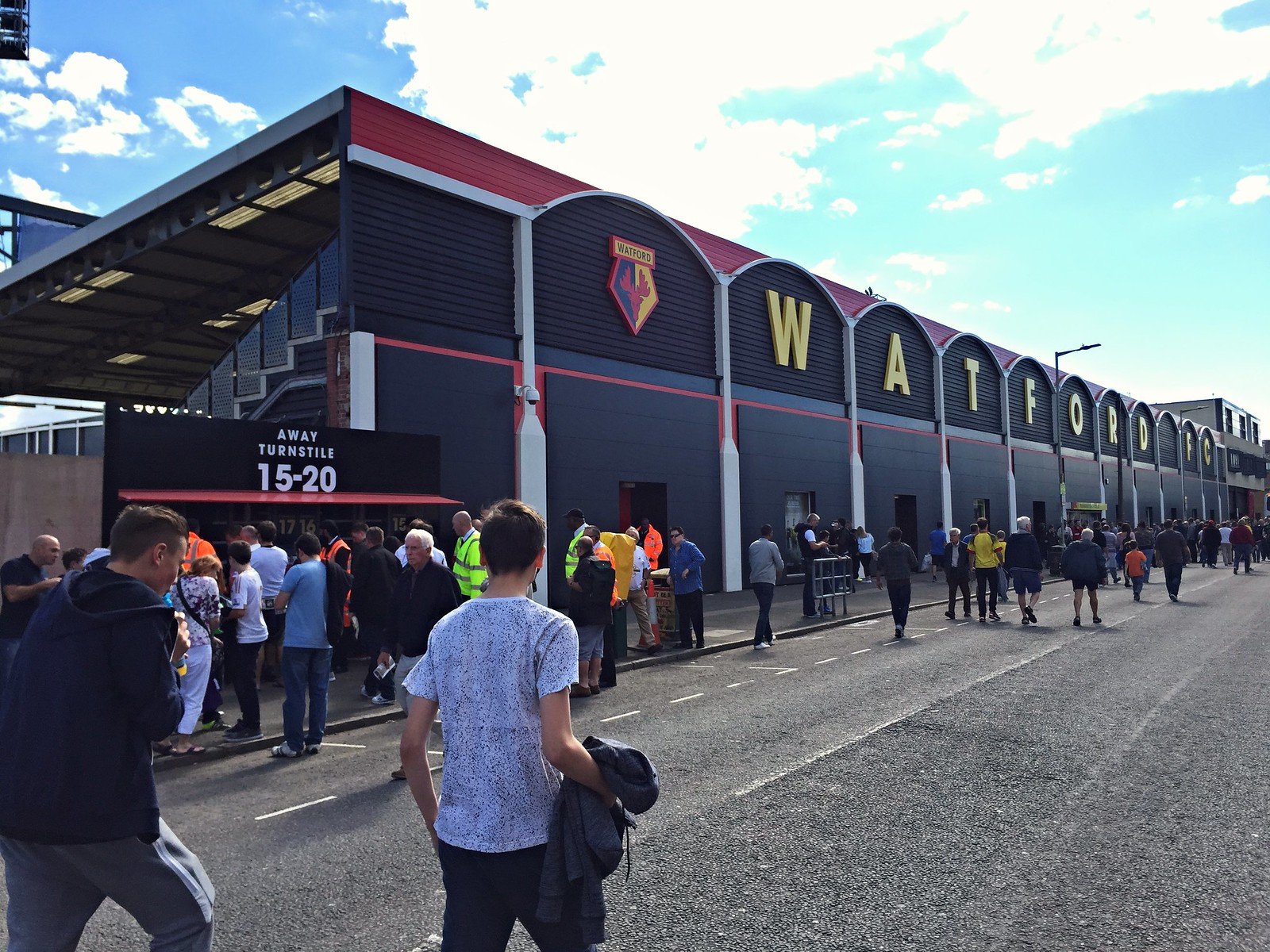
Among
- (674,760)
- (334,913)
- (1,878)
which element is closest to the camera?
(334,913)

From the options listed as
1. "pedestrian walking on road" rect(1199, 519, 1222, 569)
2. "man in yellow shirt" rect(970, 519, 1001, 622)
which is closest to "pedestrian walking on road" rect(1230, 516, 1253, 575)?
"pedestrian walking on road" rect(1199, 519, 1222, 569)

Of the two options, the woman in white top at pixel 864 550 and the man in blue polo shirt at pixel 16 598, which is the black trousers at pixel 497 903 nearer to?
the man in blue polo shirt at pixel 16 598

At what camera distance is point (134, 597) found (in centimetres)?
264

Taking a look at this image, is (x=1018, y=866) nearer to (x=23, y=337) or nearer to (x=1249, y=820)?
(x=1249, y=820)

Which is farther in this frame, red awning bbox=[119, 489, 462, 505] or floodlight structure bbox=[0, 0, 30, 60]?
floodlight structure bbox=[0, 0, 30, 60]

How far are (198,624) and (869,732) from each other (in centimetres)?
575

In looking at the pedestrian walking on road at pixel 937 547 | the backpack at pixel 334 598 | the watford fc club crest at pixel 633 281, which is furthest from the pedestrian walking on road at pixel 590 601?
the pedestrian walking on road at pixel 937 547

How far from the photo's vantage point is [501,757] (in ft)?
7.80

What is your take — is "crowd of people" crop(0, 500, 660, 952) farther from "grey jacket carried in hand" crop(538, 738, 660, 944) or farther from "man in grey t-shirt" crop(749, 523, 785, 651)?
"man in grey t-shirt" crop(749, 523, 785, 651)

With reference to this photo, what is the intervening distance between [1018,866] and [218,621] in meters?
6.59

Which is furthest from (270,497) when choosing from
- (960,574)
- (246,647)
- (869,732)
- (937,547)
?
(937,547)

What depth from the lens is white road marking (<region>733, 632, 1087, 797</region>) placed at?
5969 millimetres

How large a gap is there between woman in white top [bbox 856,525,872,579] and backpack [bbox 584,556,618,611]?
15490 millimetres

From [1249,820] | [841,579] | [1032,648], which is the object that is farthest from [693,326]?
[1249,820]
